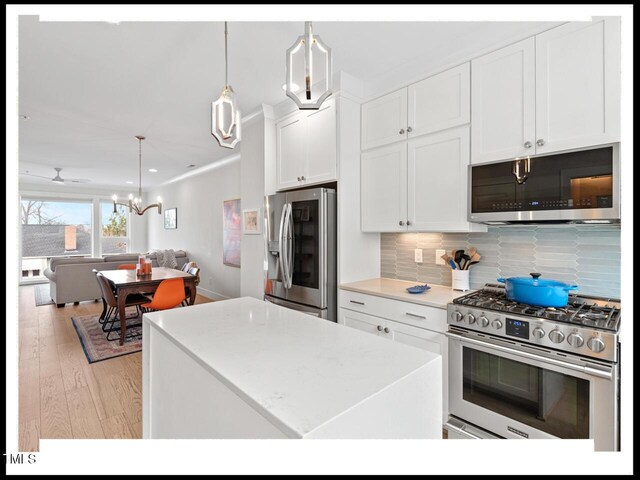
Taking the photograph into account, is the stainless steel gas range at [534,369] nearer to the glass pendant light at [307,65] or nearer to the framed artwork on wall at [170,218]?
the glass pendant light at [307,65]

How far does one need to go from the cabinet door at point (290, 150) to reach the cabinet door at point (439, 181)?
1054 mm

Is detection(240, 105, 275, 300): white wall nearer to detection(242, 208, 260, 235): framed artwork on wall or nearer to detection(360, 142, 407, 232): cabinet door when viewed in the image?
detection(242, 208, 260, 235): framed artwork on wall

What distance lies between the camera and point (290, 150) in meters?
3.07

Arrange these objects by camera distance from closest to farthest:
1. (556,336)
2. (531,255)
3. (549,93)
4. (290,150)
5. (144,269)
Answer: (556,336), (549,93), (531,255), (290,150), (144,269)

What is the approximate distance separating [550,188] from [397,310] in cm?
115

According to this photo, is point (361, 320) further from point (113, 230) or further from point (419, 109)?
point (113, 230)

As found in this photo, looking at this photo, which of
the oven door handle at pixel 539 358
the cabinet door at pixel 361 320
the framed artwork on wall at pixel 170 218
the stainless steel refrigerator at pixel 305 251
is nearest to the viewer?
the oven door handle at pixel 539 358

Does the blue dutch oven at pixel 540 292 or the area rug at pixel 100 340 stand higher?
the blue dutch oven at pixel 540 292

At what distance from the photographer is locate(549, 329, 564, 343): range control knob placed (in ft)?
5.00

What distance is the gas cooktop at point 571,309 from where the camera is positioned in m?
1.51

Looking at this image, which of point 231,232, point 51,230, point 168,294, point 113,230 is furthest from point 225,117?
point 51,230

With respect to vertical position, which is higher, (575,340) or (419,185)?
(419,185)

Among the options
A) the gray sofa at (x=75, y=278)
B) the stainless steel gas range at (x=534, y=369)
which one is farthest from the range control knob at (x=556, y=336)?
the gray sofa at (x=75, y=278)

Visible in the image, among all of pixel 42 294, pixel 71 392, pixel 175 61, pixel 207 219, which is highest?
pixel 175 61
